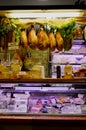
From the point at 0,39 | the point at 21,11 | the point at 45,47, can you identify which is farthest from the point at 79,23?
the point at 0,39

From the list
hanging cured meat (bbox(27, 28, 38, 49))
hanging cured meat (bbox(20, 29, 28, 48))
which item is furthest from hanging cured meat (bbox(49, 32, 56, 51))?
hanging cured meat (bbox(20, 29, 28, 48))

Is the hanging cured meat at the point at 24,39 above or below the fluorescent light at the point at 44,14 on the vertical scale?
below

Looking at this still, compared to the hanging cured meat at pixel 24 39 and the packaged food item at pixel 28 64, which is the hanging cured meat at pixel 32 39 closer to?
the hanging cured meat at pixel 24 39

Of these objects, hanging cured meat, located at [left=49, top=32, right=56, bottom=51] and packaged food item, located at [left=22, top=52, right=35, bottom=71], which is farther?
hanging cured meat, located at [left=49, top=32, right=56, bottom=51]

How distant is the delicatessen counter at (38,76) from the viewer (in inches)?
146

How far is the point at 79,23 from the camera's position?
4.73 meters

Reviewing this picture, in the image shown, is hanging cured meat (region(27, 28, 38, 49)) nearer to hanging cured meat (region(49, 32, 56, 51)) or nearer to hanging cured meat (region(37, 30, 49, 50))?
hanging cured meat (region(37, 30, 49, 50))

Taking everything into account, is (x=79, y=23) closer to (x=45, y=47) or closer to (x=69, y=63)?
(x=45, y=47)

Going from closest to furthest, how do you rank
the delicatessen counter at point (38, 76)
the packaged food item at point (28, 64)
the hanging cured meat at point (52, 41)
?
the delicatessen counter at point (38, 76) < the packaged food item at point (28, 64) < the hanging cured meat at point (52, 41)

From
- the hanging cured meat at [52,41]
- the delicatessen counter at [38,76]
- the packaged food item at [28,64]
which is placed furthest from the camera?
the hanging cured meat at [52,41]

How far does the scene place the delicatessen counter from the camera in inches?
146

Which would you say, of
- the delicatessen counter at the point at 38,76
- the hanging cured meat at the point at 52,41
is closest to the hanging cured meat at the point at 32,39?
the delicatessen counter at the point at 38,76

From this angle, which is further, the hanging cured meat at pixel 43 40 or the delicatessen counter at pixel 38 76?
the hanging cured meat at pixel 43 40
